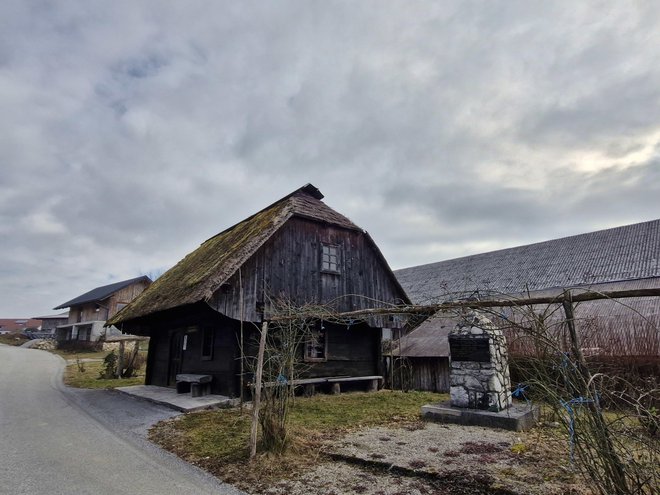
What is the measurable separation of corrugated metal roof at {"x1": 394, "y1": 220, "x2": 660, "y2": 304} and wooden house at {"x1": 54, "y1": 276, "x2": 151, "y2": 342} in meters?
29.0

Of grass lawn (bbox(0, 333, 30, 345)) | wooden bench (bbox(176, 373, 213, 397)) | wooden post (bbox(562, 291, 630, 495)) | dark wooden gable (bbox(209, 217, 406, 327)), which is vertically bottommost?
wooden bench (bbox(176, 373, 213, 397))

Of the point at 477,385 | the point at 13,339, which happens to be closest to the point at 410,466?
the point at 477,385

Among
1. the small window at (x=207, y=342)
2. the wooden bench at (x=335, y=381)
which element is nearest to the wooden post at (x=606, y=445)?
the wooden bench at (x=335, y=381)

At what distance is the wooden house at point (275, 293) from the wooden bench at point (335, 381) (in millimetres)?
327

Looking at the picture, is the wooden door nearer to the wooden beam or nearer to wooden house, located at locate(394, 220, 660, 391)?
wooden house, located at locate(394, 220, 660, 391)

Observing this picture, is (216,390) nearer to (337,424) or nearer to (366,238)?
(337,424)

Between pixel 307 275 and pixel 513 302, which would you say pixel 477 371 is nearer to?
pixel 513 302

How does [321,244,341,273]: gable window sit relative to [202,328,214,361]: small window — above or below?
above

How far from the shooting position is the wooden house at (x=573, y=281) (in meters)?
12.7

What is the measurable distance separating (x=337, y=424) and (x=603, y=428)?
5845mm

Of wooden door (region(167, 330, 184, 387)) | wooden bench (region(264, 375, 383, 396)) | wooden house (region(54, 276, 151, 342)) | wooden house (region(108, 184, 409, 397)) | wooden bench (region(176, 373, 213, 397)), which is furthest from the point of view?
wooden house (region(54, 276, 151, 342))

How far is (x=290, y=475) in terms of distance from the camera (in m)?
5.34

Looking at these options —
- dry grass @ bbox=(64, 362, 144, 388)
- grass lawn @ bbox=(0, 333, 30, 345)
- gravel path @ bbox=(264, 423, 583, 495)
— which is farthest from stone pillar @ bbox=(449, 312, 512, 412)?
grass lawn @ bbox=(0, 333, 30, 345)

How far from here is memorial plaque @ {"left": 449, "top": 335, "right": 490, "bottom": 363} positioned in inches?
339
